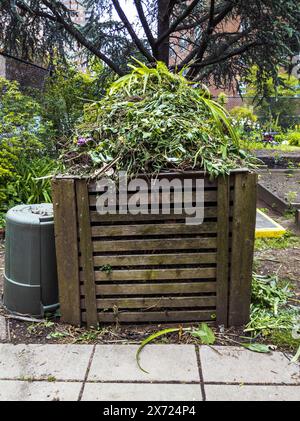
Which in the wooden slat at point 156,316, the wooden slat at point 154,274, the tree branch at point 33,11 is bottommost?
the wooden slat at point 156,316

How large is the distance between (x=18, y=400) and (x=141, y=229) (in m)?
1.19

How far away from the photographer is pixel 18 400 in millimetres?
1975

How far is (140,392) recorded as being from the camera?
2043 millimetres

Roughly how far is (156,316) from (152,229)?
62cm

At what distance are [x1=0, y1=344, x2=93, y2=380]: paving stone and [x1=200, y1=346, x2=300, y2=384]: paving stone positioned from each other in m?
0.74

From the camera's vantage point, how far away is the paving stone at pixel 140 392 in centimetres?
200

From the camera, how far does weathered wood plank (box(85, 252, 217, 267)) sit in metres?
2.57

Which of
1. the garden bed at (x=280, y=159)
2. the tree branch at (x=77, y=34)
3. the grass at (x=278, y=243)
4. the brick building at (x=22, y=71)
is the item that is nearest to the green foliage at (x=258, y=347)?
the grass at (x=278, y=243)

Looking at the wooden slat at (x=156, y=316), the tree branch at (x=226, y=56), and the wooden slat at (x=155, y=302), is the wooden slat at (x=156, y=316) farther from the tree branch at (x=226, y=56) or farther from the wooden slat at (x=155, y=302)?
the tree branch at (x=226, y=56)

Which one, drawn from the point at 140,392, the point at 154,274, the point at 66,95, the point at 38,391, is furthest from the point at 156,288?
the point at 66,95

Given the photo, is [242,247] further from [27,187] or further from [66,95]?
[66,95]

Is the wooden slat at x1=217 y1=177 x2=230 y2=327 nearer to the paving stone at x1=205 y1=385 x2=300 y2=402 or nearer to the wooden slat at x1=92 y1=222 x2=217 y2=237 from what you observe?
the wooden slat at x1=92 y1=222 x2=217 y2=237

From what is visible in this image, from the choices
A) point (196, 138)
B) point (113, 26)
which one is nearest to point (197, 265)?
point (196, 138)

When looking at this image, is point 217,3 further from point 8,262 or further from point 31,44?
point 8,262
